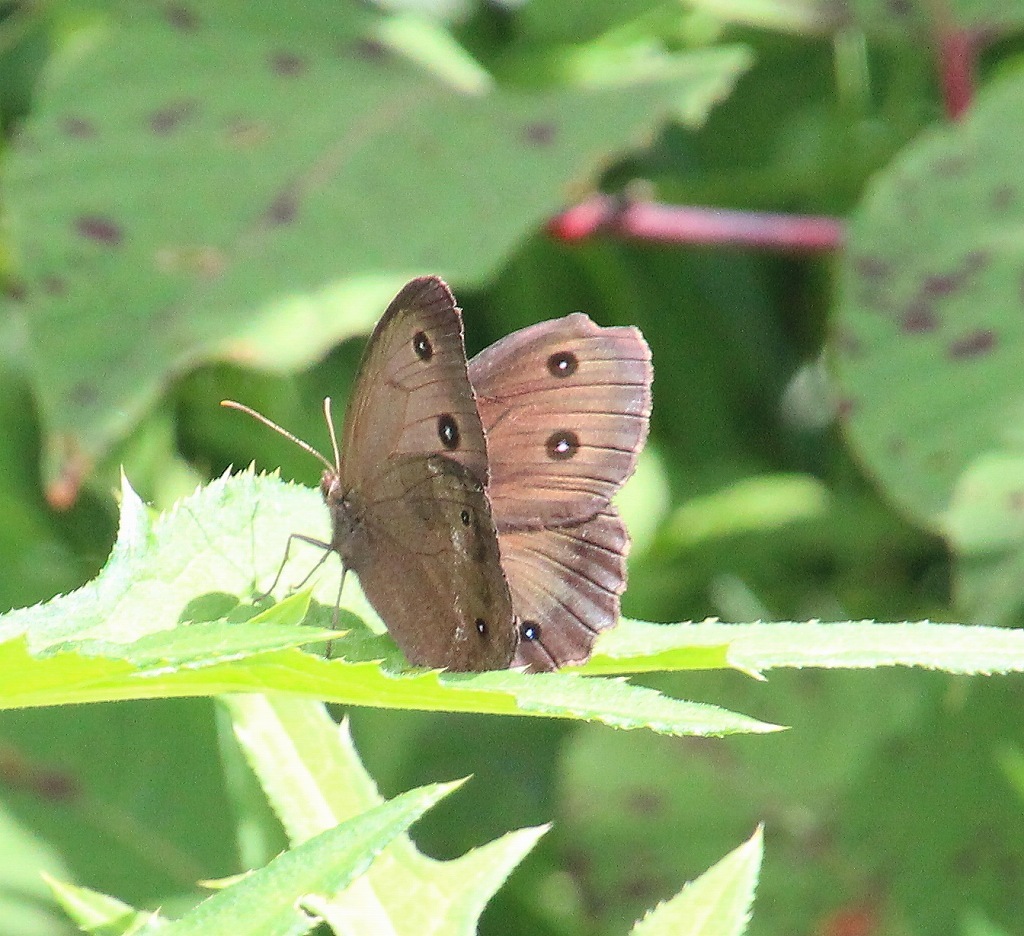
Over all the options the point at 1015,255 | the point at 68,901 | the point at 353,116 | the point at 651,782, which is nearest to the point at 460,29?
the point at 353,116

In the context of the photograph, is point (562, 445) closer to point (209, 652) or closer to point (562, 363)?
point (562, 363)

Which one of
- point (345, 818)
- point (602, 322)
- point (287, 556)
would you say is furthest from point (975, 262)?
point (345, 818)

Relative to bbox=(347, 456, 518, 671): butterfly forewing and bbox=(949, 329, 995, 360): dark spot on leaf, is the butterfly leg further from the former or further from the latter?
bbox=(949, 329, 995, 360): dark spot on leaf

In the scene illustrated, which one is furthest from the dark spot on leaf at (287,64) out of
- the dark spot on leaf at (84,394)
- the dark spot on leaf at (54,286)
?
the dark spot on leaf at (84,394)

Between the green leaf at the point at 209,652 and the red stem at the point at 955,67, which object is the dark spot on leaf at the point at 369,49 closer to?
the red stem at the point at 955,67

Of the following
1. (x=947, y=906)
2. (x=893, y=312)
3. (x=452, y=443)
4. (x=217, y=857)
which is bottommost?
(x=947, y=906)

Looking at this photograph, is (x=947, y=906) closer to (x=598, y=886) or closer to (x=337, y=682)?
(x=598, y=886)
